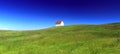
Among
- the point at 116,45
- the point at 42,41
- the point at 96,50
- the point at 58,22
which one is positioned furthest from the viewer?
the point at 58,22

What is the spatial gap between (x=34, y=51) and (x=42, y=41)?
9397mm

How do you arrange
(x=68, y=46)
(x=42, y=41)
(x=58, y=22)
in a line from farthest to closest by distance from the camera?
(x=58, y=22) < (x=42, y=41) < (x=68, y=46)

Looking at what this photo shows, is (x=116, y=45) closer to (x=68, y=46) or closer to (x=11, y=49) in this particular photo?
(x=68, y=46)

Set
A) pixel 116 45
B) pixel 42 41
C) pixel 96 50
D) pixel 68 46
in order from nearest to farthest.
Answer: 1. pixel 96 50
2. pixel 116 45
3. pixel 68 46
4. pixel 42 41

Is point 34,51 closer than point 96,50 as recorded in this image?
No

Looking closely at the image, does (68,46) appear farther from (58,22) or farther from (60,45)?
(58,22)

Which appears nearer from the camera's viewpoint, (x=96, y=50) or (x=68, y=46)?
(x=96, y=50)

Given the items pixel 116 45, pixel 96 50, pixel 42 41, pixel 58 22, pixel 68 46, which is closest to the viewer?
pixel 96 50

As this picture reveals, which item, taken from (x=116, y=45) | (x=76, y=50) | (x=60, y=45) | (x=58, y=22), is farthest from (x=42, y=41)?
(x=58, y=22)

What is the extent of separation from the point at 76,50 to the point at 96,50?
3.21 m

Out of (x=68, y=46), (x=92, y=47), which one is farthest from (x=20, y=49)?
(x=92, y=47)

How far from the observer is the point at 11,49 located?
44750 millimetres

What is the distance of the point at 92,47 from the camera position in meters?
39.9

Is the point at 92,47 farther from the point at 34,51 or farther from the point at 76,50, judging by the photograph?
the point at 34,51
